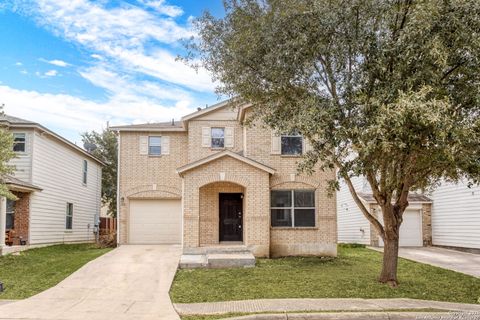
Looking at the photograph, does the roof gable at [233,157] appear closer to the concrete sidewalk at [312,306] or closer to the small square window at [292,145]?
the small square window at [292,145]

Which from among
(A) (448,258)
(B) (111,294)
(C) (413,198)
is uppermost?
(C) (413,198)

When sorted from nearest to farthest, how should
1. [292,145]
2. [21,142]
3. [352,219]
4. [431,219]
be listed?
[292,145]
[21,142]
[431,219]
[352,219]

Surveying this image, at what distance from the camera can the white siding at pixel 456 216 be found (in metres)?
20.1

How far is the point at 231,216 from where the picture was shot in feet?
64.0

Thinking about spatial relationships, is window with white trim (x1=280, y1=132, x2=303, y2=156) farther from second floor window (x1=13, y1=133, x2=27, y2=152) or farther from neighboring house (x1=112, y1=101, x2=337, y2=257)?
second floor window (x1=13, y1=133, x2=27, y2=152)

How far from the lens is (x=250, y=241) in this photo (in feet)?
57.2

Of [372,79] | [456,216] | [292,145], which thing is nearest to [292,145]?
[292,145]

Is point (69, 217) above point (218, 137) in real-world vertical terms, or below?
below

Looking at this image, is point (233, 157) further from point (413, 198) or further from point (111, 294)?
point (413, 198)

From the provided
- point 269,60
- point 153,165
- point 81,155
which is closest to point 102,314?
point 269,60

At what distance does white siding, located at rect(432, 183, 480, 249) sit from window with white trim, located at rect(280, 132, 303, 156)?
709 cm

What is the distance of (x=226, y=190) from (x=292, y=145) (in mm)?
3194

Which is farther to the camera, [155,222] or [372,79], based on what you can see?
[155,222]

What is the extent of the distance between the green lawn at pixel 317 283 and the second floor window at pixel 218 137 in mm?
6395
